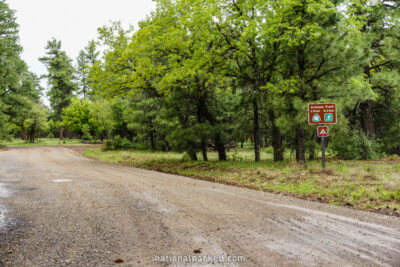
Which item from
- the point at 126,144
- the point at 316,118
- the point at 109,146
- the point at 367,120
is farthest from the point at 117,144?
the point at 316,118

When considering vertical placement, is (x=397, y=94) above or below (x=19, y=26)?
below

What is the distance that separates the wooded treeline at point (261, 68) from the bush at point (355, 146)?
60 mm

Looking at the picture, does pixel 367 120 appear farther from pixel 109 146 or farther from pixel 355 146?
pixel 109 146

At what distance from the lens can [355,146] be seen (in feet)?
53.3

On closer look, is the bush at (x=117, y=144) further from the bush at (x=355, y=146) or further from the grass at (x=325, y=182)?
the bush at (x=355, y=146)

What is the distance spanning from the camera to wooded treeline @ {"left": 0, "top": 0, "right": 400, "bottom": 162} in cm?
1130

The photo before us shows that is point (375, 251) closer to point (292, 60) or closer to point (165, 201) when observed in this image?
point (165, 201)

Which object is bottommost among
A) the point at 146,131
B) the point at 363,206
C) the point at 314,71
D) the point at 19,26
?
the point at 363,206

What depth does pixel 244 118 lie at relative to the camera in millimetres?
15695

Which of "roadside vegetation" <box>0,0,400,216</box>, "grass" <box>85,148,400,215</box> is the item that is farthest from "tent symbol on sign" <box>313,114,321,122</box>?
"grass" <box>85,148,400,215</box>

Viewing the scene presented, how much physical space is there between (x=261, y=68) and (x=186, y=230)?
10450 millimetres

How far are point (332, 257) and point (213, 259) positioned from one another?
1.55 meters

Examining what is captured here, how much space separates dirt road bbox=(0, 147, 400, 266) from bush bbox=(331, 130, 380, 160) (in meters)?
11.0

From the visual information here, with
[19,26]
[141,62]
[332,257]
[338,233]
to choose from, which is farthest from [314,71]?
[19,26]
